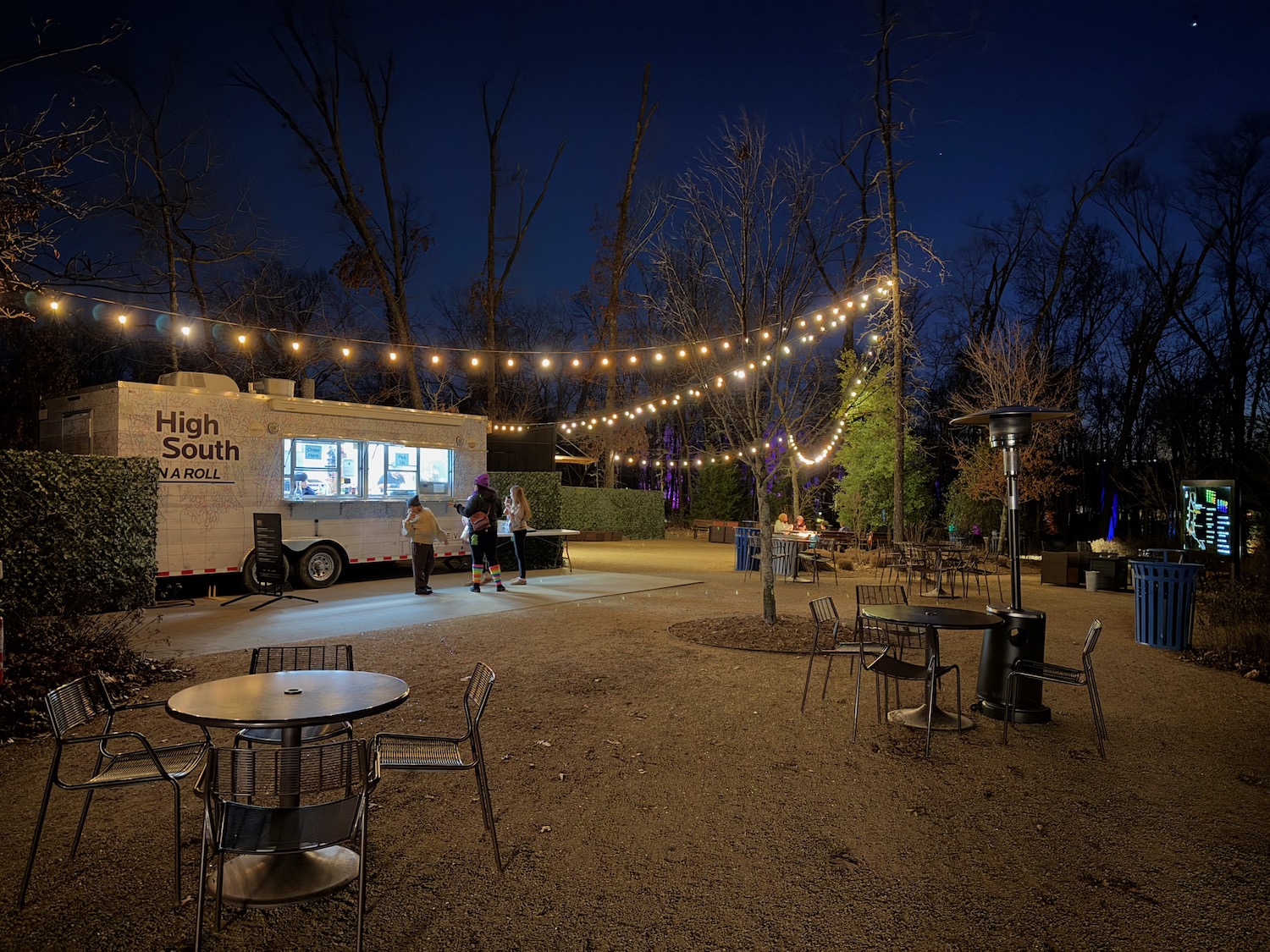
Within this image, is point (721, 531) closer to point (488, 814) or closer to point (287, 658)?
point (287, 658)

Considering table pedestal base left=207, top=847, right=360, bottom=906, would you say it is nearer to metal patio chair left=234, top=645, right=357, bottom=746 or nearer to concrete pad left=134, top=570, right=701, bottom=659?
metal patio chair left=234, top=645, right=357, bottom=746

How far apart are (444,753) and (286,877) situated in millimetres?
764

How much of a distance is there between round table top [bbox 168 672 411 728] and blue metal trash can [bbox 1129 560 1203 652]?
780 centimetres

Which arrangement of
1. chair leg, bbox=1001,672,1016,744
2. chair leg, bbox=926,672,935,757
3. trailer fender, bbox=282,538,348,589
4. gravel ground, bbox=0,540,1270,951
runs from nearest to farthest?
gravel ground, bbox=0,540,1270,951
chair leg, bbox=926,672,935,757
chair leg, bbox=1001,672,1016,744
trailer fender, bbox=282,538,348,589

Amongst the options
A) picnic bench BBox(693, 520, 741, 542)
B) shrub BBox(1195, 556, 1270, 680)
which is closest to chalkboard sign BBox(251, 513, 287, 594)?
shrub BBox(1195, 556, 1270, 680)

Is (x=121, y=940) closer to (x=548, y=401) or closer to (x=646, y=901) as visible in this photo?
(x=646, y=901)

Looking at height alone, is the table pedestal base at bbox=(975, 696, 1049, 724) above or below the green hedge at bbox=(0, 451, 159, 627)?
below

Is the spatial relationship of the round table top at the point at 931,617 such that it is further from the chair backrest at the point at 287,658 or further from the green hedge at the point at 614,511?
the green hedge at the point at 614,511

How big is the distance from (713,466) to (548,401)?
10691mm

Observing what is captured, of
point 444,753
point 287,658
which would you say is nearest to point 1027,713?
point 444,753

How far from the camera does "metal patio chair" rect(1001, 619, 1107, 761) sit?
4.87m

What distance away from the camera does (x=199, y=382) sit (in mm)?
10664

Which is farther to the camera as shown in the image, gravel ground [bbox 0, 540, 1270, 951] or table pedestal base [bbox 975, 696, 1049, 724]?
table pedestal base [bbox 975, 696, 1049, 724]

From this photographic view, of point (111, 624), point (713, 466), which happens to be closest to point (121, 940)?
point (111, 624)
